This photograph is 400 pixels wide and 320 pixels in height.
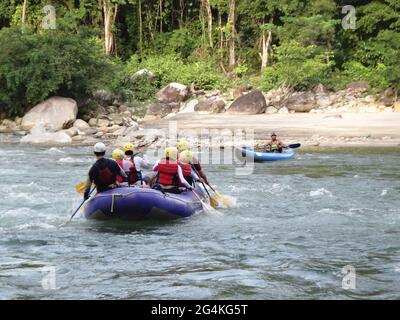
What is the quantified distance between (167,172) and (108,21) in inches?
953

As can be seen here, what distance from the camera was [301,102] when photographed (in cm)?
2592

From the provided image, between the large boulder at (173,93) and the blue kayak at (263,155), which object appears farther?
the large boulder at (173,93)

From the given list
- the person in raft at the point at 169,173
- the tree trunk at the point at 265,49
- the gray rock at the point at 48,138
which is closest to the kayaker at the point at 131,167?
the person in raft at the point at 169,173

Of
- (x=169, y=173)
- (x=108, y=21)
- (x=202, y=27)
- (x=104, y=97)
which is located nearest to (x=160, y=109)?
(x=104, y=97)

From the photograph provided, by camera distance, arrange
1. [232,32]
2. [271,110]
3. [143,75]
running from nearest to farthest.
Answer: [271,110]
[143,75]
[232,32]

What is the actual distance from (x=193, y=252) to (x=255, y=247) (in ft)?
2.65

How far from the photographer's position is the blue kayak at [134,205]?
9883 mm

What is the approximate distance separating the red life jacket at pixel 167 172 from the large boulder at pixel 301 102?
1579 centimetres

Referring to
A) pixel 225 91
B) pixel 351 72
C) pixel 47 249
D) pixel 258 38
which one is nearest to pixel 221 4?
pixel 258 38

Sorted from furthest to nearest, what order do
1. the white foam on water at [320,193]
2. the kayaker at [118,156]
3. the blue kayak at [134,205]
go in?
the white foam on water at [320,193], the kayaker at [118,156], the blue kayak at [134,205]

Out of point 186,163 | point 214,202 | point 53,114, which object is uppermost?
point 53,114

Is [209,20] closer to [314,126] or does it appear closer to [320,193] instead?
[314,126]

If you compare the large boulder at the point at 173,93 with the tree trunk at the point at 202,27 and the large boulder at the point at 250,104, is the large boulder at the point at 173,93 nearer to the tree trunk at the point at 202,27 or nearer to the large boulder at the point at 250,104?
the large boulder at the point at 250,104

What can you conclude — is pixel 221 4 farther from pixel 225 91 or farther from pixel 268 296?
pixel 268 296
